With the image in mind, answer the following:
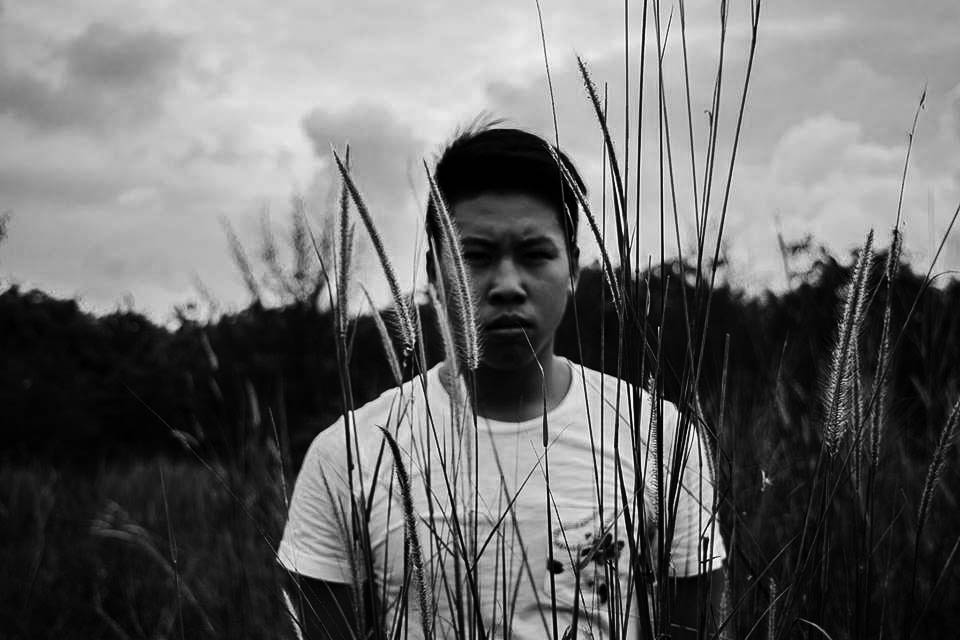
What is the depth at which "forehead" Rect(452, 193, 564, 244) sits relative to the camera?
1.54 metres

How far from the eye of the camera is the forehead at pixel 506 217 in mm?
1539

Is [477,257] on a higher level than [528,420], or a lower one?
higher

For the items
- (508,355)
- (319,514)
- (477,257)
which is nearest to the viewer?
(508,355)

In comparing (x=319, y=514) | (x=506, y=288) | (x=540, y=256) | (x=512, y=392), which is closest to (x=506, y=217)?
(x=540, y=256)

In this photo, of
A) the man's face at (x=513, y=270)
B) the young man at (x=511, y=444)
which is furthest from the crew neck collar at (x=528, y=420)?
the man's face at (x=513, y=270)

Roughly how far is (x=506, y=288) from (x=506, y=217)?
0.65 ft

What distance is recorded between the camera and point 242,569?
197 cm

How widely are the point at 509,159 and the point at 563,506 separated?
2.19 ft

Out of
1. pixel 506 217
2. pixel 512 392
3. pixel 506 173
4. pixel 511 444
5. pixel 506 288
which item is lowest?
pixel 511 444

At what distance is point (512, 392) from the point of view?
5.58 feet

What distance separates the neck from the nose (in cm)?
25

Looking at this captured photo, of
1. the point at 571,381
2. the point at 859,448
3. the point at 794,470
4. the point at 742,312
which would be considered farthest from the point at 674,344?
the point at 859,448

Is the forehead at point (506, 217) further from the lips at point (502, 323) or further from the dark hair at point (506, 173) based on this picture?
the lips at point (502, 323)

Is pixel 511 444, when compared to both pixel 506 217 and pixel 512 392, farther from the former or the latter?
pixel 506 217
